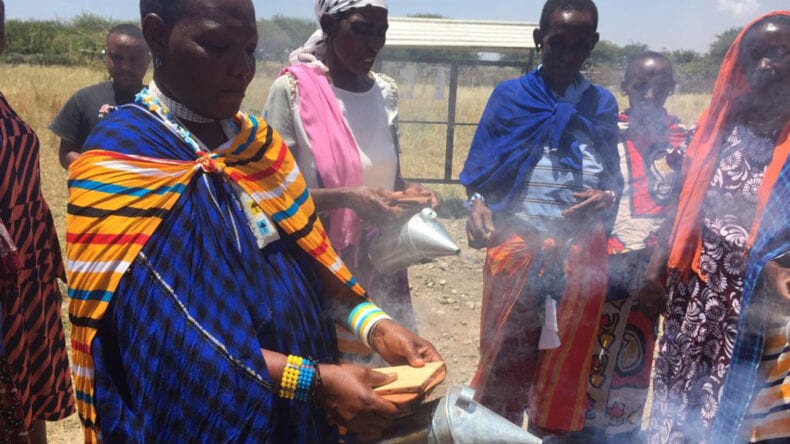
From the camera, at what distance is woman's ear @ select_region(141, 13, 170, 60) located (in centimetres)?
143

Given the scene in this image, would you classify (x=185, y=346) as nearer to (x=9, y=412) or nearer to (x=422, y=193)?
(x=9, y=412)

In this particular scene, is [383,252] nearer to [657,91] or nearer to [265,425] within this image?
[265,425]

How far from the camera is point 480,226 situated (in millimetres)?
2836

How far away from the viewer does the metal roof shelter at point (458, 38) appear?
7.49 metres

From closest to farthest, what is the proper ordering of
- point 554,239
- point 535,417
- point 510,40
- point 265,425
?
point 265,425
point 554,239
point 535,417
point 510,40

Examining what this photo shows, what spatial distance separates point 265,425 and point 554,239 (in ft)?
5.84

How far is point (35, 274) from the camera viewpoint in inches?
95.2

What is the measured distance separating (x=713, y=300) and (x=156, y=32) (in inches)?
90.3

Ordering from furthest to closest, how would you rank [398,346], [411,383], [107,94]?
[107,94] → [398,346] → [411,383]

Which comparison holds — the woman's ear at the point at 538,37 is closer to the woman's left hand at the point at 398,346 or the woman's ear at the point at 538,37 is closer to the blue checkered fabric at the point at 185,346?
the woman's left hand at the point at 398,346

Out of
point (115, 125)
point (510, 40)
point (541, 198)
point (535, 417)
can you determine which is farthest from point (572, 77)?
point (510, 40)

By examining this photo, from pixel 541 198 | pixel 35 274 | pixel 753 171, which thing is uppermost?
pixel 753 171

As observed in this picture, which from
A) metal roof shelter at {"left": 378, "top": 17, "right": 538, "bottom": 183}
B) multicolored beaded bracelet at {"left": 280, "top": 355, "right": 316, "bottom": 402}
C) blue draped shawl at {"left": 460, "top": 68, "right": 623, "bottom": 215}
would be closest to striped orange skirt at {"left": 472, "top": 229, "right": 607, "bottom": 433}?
blue draped shawl at {"left": 460, "top": 68, "right": 623, "bottom": 215}

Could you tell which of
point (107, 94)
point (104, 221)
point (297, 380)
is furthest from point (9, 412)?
point (107, 94)
